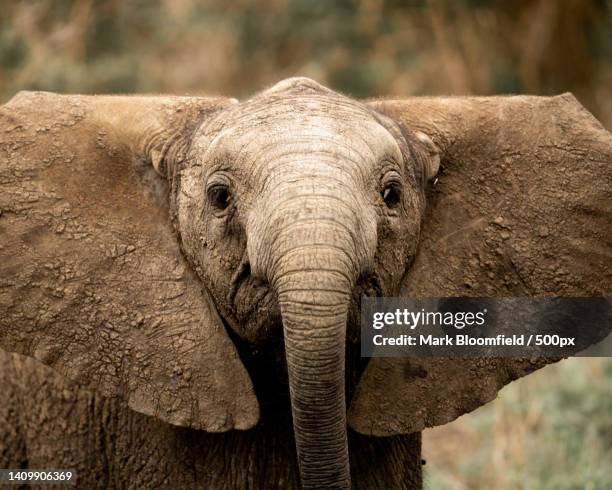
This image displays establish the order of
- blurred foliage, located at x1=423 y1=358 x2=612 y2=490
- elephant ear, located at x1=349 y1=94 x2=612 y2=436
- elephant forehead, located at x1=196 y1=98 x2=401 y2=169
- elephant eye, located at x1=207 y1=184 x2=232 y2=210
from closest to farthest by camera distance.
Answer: elephant forehead, located at x1=196 y1=98 x2=401 y2=169
elephant eye, located at x1=207 y1=184 x2=232 y2=210
elephant ear, located at x1=349 y1=94 x2=612 y2=436
blurred foliage, located at x1=423 y1=358 x2=612 y2=490

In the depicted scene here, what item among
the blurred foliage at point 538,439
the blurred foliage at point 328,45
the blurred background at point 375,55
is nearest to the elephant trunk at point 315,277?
the blurred foliage at point 538,439

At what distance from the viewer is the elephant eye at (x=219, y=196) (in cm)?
389

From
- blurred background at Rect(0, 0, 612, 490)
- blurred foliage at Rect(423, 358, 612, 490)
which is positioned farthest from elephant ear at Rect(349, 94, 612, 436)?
blurred background at Rect(0, 0, 612, 490)

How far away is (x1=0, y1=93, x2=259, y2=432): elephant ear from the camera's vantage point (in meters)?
4.03

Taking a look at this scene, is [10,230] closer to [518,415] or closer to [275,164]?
[275,164]

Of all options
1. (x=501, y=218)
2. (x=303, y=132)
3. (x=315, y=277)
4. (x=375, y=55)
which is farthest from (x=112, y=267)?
(x=375, y=55)

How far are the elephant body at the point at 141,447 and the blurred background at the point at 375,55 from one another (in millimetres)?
2419

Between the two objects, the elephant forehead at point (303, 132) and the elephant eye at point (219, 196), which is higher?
the elephant forehead at point (303, 132)

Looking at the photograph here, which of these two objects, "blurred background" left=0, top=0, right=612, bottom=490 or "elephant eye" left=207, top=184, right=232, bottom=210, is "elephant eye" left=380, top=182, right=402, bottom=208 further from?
"blurred background" left=0, top=0, right=612, bottom=490

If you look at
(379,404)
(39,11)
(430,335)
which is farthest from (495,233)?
(39,11)

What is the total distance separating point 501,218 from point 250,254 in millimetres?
1003

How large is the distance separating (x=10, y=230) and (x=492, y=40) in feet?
20.7

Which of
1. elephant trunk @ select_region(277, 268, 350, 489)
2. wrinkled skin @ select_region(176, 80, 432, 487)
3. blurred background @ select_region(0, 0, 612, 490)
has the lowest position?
elephant trunk @ select_region(277, 268, 350, 489)

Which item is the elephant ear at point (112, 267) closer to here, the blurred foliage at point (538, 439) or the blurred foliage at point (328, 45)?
the blurred foliage at point (538, 439)
